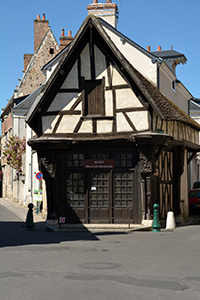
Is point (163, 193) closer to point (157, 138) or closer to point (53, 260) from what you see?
point (157, 138)

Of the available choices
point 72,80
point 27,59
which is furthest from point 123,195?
point 27,59

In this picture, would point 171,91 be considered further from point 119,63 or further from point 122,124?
point 122,124

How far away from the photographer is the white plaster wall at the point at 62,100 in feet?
64.1

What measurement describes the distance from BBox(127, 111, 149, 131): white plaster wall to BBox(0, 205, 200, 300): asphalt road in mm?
5285

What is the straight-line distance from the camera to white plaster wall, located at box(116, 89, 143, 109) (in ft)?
61.8

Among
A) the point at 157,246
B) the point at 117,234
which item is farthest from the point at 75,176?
the point at 157,246

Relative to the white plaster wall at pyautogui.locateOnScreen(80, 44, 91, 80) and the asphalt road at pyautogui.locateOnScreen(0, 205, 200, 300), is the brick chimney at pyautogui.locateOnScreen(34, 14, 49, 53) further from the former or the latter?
the asphalt road at pyautogui.locateOnScreen(0, 205, 200, 300)

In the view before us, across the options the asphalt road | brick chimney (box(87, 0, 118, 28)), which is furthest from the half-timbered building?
brick chimney (box(87, 0, 118, 28))

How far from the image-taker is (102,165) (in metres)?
19.2

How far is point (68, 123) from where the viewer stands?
19453 millimetres

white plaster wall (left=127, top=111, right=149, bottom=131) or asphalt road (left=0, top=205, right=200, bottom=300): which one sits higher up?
white plaster wall (left=127, top=111, right=149, bottom=131)

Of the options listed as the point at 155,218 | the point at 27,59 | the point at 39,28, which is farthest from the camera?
the point at 27,59

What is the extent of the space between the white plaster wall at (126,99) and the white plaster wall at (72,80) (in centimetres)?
181

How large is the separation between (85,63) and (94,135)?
299cm
